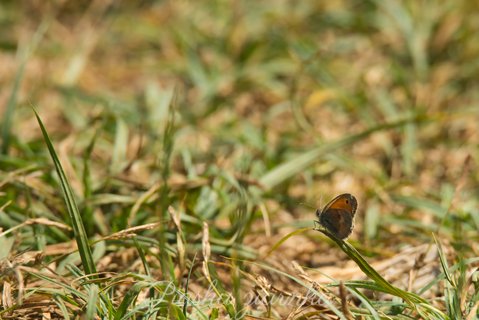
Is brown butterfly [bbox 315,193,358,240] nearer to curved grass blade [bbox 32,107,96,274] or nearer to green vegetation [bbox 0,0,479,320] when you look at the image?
green vegetation [bbox 0,0,479,320]

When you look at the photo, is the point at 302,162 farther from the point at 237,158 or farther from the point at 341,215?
the point at 341,215

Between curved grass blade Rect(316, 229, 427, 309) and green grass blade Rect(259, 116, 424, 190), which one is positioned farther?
green grass blade Rect(259, 116, 424, 190)

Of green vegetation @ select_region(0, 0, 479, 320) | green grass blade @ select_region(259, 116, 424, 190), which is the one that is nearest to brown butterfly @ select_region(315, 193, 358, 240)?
green vegetation @ select_region(0, 0, 479, 320)

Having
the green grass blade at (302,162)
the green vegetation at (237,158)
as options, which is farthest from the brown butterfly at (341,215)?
the green grass blade at (302,162)

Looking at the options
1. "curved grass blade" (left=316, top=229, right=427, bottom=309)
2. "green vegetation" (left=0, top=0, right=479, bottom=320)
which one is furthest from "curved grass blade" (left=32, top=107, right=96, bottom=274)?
"curved grass blade" (left=316, top=229, right=427, bottom=309)

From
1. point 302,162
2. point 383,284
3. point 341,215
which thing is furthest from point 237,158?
point 383,284

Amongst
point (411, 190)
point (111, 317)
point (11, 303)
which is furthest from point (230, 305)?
point (411, 190)

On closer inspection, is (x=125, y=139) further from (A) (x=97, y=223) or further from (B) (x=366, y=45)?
(B) (x=366, y=45)

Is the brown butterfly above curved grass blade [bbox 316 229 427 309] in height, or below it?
above
